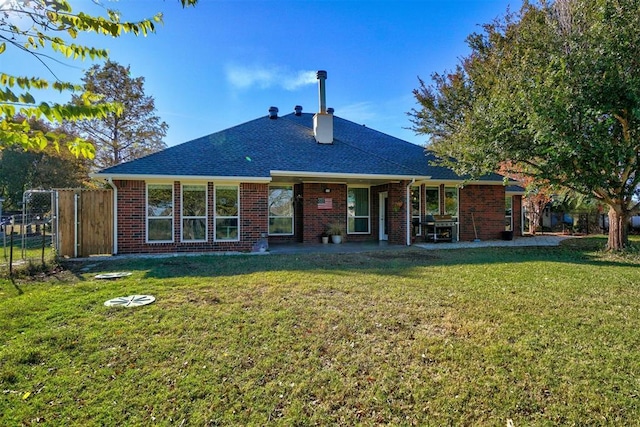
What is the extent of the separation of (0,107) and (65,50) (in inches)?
31.7

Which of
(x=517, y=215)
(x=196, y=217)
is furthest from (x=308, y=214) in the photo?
(x=517, y=215)

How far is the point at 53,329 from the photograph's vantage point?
4.05 metres

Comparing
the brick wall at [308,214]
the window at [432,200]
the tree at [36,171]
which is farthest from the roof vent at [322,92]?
the tree at [36,171]

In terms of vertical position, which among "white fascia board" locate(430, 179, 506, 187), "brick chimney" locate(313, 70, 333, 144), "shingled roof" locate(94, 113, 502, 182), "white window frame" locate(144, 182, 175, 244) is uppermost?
"brick chimney" locate(313, 70, 333, 144)

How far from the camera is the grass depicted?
2.62 metres

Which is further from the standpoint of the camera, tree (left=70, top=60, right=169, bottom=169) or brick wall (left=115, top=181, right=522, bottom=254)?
tree (left=70, top=60, right=169, bottom=169)

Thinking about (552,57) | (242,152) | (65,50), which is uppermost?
(552,57)

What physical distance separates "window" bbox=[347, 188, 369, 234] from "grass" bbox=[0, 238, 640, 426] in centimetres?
822

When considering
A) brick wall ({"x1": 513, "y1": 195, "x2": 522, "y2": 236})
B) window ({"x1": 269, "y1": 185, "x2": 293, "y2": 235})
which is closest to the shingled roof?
window ({"x1": 269, "y1": 185, "x2": 293, "y2": 235})

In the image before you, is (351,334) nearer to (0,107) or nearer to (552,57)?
(0,107)

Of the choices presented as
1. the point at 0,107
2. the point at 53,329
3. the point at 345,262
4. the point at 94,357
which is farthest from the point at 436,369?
the point at 345,262

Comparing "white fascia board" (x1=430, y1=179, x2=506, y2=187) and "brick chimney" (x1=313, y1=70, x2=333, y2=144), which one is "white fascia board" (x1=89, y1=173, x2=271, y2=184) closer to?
"brick chimney" (x1=313, y1=70, x2=333, y2=144)

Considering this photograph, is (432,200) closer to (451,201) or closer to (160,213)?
(451,201)

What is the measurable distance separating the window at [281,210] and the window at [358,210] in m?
2.53
